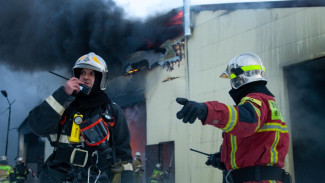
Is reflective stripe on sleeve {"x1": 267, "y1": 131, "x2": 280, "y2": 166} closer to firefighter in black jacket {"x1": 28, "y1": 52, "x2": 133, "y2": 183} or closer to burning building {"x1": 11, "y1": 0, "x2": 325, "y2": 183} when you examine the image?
firefighter in black jacket {"x1": 28, "y1": 52, "x2": 133, "y2": 183}

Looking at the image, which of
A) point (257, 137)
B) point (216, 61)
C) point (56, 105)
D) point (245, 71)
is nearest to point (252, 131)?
point (257, 137)

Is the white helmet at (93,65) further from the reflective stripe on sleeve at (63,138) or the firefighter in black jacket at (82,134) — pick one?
the reflective stripe on sleeve at (63,138)

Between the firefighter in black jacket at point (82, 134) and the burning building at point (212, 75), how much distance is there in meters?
5.47

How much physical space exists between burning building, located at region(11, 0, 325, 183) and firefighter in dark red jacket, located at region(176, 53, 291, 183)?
5157 millimetres

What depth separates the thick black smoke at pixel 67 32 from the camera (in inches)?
489

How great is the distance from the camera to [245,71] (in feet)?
8.52

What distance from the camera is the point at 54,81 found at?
16984mm

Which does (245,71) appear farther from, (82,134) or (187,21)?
(187,21)

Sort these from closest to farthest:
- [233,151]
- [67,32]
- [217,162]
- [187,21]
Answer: [233,151], [217,162], [187,21], [67,32]

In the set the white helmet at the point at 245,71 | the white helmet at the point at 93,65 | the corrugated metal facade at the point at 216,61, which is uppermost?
the corrugated metal facade at the point at 216,61

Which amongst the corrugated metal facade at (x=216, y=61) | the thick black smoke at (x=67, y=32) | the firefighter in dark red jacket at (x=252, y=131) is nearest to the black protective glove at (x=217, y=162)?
the firefighter in dark red jacket at (x=252, y=131)

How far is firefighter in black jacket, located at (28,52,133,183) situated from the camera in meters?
2.56

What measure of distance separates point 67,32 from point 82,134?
1296cm

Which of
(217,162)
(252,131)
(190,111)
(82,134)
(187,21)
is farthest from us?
(187,21)
